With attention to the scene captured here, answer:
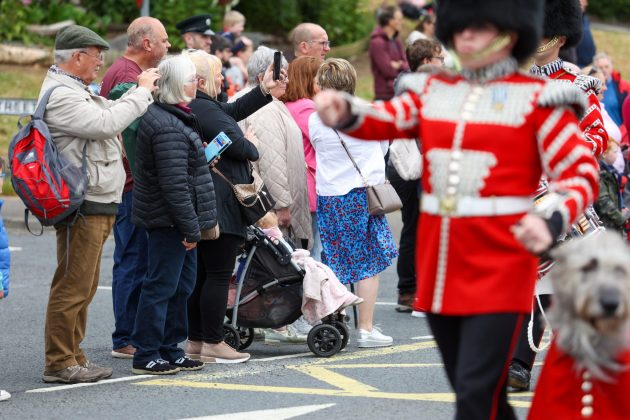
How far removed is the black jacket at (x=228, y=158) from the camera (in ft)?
25.8

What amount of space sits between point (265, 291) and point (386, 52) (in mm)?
9341

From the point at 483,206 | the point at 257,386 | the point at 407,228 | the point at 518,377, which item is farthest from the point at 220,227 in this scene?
the point at 483,206

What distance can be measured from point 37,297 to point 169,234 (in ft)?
11.0

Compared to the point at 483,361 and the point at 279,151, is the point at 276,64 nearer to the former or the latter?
the point at 279,151

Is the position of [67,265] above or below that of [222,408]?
above

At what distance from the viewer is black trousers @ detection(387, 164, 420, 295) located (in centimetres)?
1010

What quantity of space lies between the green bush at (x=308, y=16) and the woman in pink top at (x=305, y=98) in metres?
14.0

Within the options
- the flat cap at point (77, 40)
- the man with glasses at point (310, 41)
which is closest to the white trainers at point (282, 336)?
the man with glasses at point (310, 41)

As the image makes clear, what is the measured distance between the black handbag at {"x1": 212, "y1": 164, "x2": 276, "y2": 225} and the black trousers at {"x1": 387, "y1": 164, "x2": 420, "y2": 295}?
89.1 inches

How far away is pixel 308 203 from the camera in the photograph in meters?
8.93

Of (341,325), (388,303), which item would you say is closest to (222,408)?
(341,325)

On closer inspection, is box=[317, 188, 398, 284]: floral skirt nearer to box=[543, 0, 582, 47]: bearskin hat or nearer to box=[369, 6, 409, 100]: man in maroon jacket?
box=[543, 0, 582, 47]: bearskin hat

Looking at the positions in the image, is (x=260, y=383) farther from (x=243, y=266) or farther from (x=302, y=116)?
(x=302, y=116)

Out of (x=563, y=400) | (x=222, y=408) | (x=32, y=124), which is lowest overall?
(x=222, y=408)
